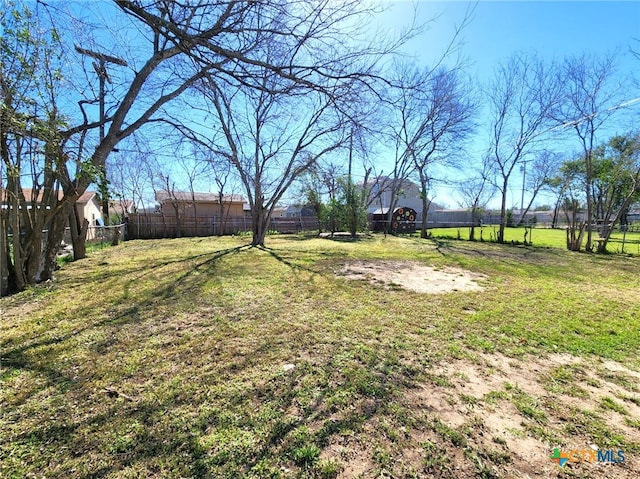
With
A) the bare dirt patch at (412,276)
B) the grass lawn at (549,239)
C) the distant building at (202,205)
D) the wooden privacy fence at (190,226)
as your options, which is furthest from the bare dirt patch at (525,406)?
the distant building at (202,205)

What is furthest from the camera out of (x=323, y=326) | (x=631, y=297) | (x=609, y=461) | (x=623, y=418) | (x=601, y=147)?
(x=601, y=147)

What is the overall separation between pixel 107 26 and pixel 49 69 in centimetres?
76

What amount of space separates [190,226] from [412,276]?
15592 millimetres

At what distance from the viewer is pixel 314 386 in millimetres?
2066

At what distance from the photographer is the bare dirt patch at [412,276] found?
16.7 feet

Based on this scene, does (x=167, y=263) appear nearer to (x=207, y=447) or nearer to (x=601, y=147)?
(x=207, y=447)

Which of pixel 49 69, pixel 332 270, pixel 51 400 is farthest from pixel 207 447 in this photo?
pixel 332 270

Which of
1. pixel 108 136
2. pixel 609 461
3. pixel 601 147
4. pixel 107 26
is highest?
pixel 601 147

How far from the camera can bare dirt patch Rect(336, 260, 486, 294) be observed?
510 centimetres

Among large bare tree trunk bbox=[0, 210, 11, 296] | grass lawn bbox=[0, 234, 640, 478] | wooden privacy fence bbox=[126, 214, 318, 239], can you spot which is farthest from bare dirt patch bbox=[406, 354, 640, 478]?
wooden privacy fence bbox=[126, 214, 318, 239]

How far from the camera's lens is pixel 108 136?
486 centimetres

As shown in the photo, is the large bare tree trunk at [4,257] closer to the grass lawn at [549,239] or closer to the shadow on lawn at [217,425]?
the shadow on lawn at [217,425]

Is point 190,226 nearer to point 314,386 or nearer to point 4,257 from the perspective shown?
point 4,257

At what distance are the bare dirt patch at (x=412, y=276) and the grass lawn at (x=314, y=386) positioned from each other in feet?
2.61
